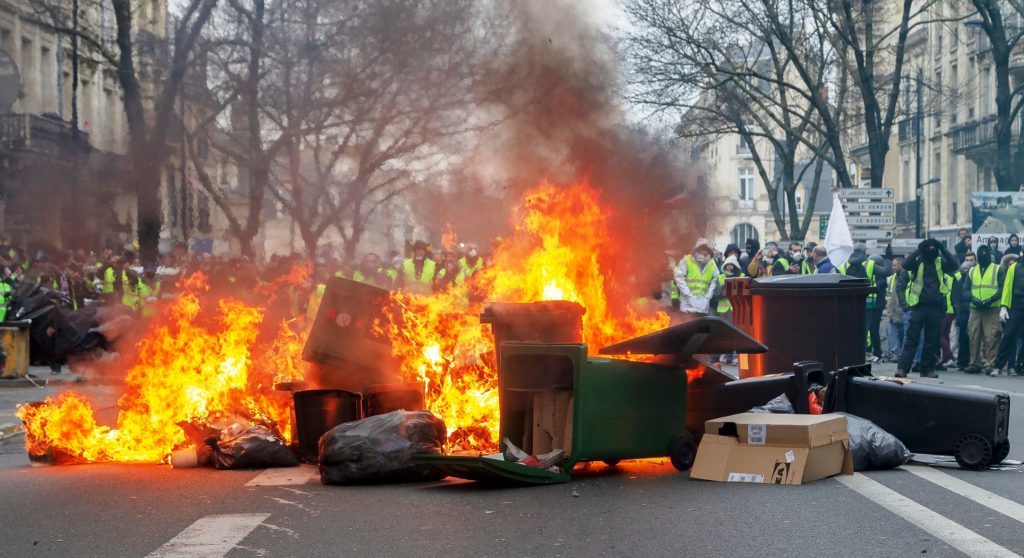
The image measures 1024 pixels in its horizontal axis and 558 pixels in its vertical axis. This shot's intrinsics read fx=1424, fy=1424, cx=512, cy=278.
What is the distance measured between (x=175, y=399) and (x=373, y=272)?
8925mm

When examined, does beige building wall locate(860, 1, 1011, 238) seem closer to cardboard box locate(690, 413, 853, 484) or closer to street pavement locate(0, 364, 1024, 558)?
cardboard box locate(690, 413, 853, 484)

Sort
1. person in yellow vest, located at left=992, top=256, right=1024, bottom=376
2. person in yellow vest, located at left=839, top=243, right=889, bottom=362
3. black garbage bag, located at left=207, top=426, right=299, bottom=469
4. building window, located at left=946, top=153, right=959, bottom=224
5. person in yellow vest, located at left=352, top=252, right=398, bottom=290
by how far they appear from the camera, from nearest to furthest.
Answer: black garbage bag, located at left=207, top=426, right=299, bottom=469 → person in yellow vest, located at left=992, top=256, right=1024, bottom=376 → person in yellow vest, located at left=352, top=252, right=398, bottom=290 → person in yellow vest, located at left=839, top=243, right=889, bottom=362 → building window, located at left=946, top=153, right=959, bottom=224

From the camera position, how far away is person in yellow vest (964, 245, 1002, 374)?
61.0ft

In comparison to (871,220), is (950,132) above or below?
above

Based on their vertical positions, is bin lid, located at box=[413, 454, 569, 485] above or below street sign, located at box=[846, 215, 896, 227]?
below

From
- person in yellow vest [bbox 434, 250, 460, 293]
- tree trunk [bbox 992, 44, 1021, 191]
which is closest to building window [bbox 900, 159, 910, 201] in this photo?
tree trunk [bbox 992, 44, 1021, 191]

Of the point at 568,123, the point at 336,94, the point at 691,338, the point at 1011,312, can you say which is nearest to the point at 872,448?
the point at 691,338

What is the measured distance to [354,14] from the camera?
19359 mm

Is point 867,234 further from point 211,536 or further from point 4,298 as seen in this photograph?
point 211,536

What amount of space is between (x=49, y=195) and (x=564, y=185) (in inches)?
869

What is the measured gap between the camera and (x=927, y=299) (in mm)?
17609

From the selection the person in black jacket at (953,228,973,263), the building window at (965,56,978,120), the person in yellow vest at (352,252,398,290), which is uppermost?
the building window at (965,56,978,120)

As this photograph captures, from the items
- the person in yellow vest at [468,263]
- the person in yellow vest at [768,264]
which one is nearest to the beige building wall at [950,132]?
the person in yellow vest at [768,264]

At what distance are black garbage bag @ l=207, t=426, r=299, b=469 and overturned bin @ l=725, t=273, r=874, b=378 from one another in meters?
4.47
